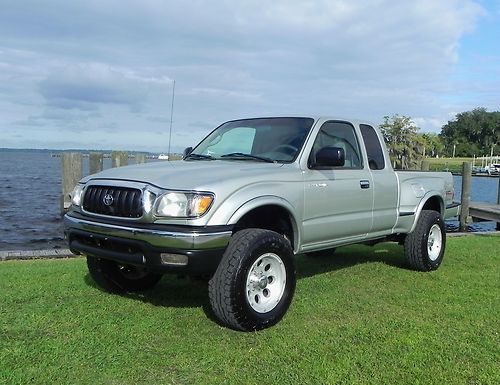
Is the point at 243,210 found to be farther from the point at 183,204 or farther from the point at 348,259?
the point at 348,259

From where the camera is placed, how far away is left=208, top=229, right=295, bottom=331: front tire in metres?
4.39

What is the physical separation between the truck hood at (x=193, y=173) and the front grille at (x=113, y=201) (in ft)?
0.38

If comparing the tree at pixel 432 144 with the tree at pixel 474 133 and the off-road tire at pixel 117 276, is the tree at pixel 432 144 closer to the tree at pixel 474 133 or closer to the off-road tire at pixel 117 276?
the tree at pixel 474 133

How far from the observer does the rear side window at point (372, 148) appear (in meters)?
6.54

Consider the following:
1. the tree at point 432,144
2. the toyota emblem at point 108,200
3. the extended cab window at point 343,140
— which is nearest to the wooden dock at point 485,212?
the extended cab window at point 343,140

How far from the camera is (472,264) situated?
780 centimetres

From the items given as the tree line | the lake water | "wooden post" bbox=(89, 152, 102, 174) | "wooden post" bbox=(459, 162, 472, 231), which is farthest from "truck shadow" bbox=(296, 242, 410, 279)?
the tree line

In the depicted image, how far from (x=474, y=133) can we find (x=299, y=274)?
14073cm

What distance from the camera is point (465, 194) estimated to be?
16750 millimetres

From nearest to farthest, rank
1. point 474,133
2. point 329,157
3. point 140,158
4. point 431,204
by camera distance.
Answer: point 329,157
point 431,204
point 140,158
point 474,133

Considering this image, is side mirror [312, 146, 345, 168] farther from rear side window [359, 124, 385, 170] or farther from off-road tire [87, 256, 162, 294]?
off-road tire [87, 256, 162, 294]

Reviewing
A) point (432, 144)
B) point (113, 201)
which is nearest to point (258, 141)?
point (113, 201)

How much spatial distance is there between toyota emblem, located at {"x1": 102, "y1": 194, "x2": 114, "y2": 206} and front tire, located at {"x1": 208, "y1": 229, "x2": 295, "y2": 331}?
109 centimetres

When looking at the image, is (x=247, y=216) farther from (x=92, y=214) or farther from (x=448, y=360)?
(x=448, y=360)
